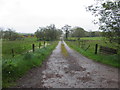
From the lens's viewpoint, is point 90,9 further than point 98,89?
Yes

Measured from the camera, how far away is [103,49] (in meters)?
14.5

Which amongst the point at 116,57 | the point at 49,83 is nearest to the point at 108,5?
the point at 116,57

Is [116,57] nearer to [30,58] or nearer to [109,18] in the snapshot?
[109,18]

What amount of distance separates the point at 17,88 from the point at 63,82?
6.74 feet

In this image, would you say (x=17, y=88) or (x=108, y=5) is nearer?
(x=17, y=88)

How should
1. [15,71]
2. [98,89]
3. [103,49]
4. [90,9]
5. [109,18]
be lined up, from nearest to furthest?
[98,89]
[15,71]
[109,18]
[90,9]
[103,49]

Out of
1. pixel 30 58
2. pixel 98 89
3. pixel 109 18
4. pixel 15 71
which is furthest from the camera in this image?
pixel 109 18

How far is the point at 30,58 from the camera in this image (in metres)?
9.62

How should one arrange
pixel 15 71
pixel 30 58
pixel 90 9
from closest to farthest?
pixel 15 71, pixel 30 58, pixel 90 9

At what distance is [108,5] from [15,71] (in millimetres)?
8634

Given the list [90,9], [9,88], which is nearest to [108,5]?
[90,9]

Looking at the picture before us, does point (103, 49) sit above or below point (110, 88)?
above

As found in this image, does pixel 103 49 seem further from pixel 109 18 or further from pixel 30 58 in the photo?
pixel 30 58

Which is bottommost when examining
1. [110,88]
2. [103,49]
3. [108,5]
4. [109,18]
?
[110,88]
